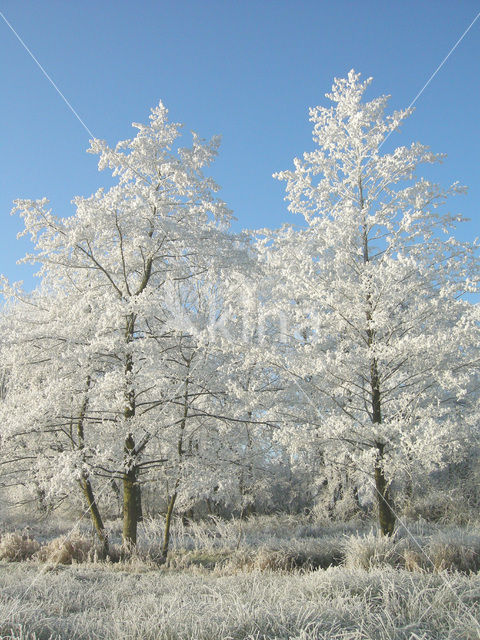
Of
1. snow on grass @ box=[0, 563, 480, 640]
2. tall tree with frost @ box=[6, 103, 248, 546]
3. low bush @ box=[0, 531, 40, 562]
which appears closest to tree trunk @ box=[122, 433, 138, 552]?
tall tree with frost @ box=[6, 103, 248, 546]

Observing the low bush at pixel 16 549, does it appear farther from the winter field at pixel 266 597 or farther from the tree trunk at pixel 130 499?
the tree trunk at pixel 130 499

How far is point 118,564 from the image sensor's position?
7629 mm

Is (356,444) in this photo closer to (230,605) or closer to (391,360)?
(391,360)

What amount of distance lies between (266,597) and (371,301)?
15.4 ft

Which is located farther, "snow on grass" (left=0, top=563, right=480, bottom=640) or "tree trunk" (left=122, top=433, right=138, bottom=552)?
"tree trunk" (left=122, top=433, right=138, bottom=552)

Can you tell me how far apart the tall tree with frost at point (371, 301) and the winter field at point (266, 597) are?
1380 millimetres

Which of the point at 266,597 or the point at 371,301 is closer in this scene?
the point at 266,597

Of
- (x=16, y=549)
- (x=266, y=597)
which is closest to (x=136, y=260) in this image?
(x=16, y=549)

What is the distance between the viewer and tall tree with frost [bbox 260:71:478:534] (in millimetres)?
7039

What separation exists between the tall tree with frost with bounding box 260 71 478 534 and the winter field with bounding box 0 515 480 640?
138 cm

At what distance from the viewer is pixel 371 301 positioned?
24.7ft

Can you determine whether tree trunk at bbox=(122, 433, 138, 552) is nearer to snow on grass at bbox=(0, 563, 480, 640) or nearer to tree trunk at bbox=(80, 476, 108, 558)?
tree trunk at bbox=(80, 476, 108, 558)

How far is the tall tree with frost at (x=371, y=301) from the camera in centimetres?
704

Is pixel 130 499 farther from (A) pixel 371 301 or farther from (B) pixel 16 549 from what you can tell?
(A) pixel 371 301
